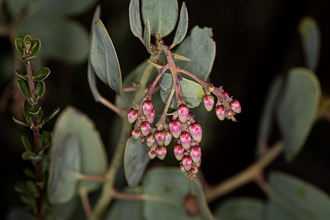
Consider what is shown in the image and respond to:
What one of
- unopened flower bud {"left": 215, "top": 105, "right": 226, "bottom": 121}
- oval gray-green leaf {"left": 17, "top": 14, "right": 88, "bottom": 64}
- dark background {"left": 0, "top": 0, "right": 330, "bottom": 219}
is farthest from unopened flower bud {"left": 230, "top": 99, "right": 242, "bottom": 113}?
dark background {"left": 0, "top": 0, "right": 330, "bottom": 219}

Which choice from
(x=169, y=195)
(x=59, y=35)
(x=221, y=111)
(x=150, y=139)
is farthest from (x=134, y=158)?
(x=59, y=35)

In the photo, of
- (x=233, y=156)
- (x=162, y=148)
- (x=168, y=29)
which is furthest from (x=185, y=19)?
(x=233, y=156)

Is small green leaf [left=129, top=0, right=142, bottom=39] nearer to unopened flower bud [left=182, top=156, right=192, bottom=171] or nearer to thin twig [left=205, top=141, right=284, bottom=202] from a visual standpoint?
unopened flower bud [left=182, top=156, right=192, bottom=171]

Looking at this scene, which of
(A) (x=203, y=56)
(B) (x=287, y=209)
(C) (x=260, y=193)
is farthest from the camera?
(C) (x=260, y=193)

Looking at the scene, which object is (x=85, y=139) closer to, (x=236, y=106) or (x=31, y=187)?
(x=31, y=187)

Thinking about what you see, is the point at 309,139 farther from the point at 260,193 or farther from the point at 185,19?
the point at 185,19
